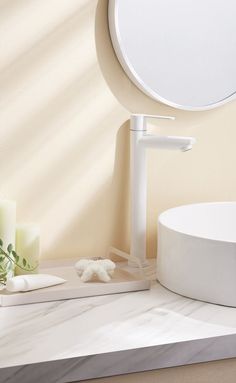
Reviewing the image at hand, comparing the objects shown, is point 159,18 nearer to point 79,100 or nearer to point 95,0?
point 95,0

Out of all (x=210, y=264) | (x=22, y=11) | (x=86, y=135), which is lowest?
(x=210, y=264)

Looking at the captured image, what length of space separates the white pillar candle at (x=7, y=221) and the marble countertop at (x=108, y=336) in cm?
18

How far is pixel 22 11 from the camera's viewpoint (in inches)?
61.8

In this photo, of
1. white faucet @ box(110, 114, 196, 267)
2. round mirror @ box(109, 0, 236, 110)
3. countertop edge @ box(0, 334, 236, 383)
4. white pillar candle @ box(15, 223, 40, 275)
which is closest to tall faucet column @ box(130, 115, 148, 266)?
white faucet @ box(110, 114, 196, 267)

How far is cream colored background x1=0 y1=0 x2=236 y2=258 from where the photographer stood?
1.59m

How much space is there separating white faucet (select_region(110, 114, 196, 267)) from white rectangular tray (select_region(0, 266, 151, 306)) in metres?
0.08

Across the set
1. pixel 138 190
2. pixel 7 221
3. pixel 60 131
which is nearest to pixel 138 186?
pixel 138 190

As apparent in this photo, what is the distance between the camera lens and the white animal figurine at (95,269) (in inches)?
59.7

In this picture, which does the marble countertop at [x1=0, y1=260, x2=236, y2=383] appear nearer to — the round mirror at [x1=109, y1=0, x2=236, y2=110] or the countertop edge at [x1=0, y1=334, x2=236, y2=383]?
the countertop edge at [x1=0, y1=334, x2=236, y2=383]

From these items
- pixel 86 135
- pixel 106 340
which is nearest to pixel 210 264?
pixel 106 340

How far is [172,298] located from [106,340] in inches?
11.6

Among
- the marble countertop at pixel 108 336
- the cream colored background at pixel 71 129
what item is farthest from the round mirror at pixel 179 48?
the marble countertop at pixel 108 336

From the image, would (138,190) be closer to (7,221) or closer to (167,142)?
(167,142)

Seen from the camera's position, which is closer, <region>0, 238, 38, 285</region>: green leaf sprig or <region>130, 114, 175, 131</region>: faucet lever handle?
<region>0, 238, 38, 285</region>: green leaf sprig
